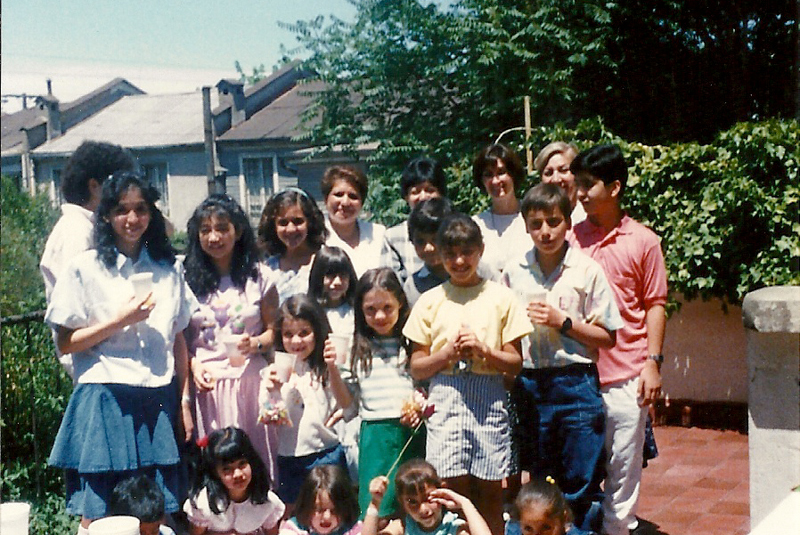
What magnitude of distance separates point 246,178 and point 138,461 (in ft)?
48.3

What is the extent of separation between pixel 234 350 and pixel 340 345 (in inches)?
17.7

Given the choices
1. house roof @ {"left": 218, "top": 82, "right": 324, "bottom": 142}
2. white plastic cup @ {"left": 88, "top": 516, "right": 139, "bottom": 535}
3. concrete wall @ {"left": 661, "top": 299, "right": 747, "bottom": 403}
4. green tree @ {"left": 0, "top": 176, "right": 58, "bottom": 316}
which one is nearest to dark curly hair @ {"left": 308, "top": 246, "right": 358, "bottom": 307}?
white plastic cup @ {"left": 88, "top": 516, "right": 139, "bottom": 535}

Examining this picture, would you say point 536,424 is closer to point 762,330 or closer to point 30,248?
point 762,330

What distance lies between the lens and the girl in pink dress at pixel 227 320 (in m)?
3.40

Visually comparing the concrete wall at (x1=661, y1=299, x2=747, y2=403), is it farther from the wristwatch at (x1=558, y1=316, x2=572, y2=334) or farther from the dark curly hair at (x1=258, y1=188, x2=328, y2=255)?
the dark curly hair at (x1=258, y1=188, x2=328, y2=255)

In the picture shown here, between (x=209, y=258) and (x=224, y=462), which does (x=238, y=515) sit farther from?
(x=209, y=258)

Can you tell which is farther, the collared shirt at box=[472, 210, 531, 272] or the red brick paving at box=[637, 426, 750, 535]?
the red brick paving at box=[637, 426, 750, 535]

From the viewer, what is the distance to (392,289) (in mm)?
3287

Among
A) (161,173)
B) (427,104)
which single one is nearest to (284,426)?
(427,104)

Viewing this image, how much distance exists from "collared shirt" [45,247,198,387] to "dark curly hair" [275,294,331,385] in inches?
16.4

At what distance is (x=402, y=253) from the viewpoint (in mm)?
3832

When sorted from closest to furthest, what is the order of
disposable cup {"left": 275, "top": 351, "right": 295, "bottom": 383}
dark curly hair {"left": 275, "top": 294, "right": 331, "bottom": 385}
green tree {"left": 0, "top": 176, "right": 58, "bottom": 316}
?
disposable cup {"left": 275, "top": 351, "right": 295, "bottom": 383}
dark curly hair {"left": 275, "top": 294, "right": 331, "bottom": 385}
green tree {"left": 0, "top": 176, "right": 58, "bottom": 316}

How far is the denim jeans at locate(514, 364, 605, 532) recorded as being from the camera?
317cm

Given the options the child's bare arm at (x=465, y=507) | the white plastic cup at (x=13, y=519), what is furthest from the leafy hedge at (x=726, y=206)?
the white plastic cup at (x=13, y=519)
